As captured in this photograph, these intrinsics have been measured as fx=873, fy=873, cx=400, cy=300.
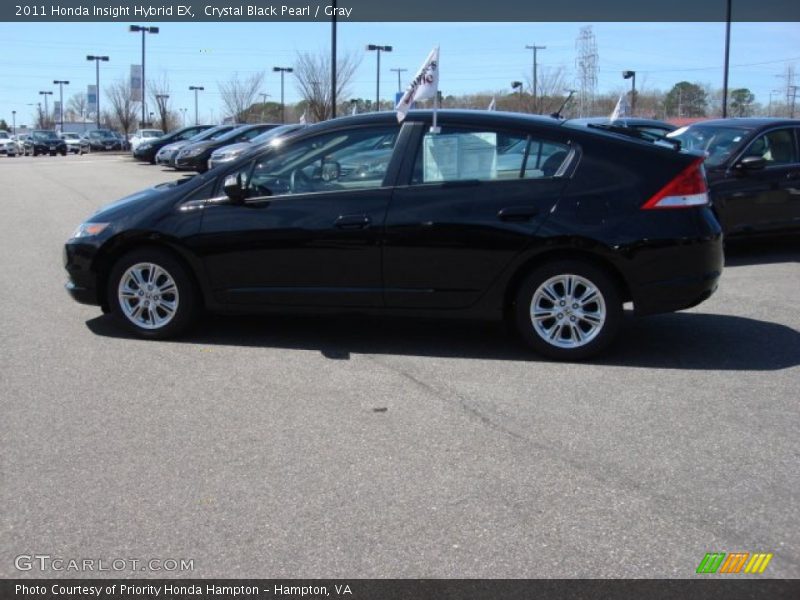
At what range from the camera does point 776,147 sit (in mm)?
10242

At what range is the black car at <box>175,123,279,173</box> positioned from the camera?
25734 mm

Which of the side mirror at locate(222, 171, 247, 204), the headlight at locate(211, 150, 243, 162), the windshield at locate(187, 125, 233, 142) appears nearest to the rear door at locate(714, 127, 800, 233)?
the side mirror at locate(222, 171, 247, 204)

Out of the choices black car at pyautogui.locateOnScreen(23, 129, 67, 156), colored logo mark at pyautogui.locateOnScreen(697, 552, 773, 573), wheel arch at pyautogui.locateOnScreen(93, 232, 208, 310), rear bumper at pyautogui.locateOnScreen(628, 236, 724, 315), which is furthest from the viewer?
black car at pyautogui.locateOnScreen(23, 129, 67, 156)

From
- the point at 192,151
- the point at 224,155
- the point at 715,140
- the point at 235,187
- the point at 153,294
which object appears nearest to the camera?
the point at 235,187

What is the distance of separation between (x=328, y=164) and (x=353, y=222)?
51 cm

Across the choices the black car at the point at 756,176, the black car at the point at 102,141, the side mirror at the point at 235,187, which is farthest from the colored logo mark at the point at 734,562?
the black car at the point at 102,141

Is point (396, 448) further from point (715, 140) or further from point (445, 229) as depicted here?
point (715, 140)

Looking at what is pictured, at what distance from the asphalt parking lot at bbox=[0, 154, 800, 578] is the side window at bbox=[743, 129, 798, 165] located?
11.5ft

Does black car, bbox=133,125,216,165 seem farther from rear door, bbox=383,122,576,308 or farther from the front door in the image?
rear door, bbox=383,122,576,308

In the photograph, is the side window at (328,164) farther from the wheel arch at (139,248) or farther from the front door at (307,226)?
the wheel arch at (139,248)

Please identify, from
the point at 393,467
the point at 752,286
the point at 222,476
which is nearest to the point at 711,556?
the point at 393,467

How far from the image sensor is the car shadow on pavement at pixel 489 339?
621 centimetres

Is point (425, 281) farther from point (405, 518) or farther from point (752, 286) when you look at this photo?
point (752, 286)
